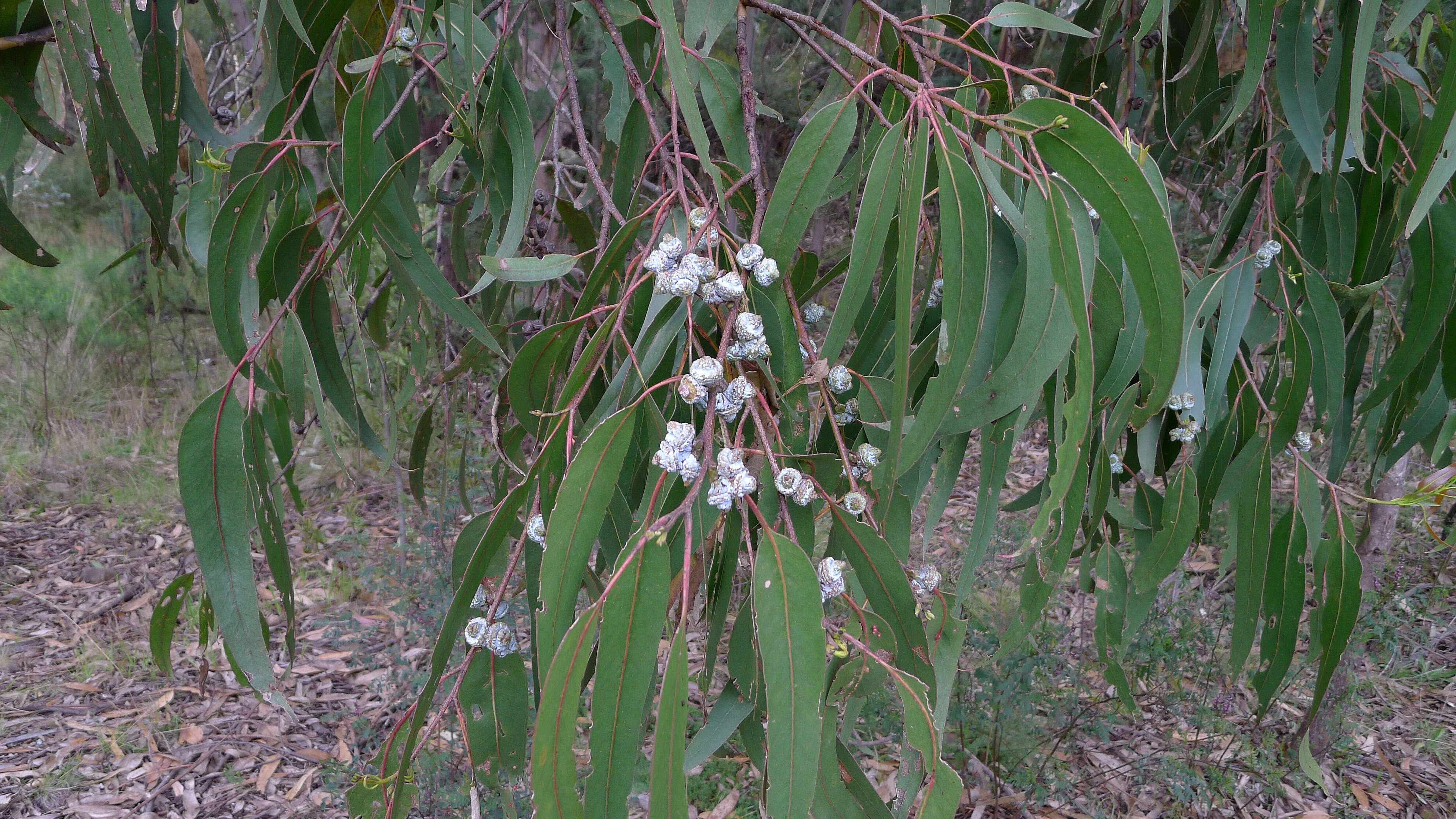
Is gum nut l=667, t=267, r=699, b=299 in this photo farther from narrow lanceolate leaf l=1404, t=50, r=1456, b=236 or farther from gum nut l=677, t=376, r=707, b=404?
narrow lanceolate leaf l=1404, t=50, r=1456, b=236

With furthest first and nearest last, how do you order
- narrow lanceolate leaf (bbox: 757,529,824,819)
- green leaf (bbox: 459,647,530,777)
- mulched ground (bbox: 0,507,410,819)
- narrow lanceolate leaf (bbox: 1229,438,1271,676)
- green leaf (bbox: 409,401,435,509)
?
mulched ground (bbox: 0,507,410,819) < green leaf (bbox: 409,401,435,509) < narrow lanceolate leaf (bbox: 1229,438,1271,676) < green leaf (bbox: 459,647,530,777) < narrow lanceolate leaf (bbox: 757,529,824,819)

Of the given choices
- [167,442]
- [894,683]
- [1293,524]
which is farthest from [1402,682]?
[167,442]

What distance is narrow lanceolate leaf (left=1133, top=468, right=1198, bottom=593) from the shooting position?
35.3 inches

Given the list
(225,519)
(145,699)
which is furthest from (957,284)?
(145,699)

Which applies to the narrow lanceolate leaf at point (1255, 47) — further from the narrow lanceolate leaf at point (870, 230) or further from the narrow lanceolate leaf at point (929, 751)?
the narrow lanceolate leaf at point (929, 751)

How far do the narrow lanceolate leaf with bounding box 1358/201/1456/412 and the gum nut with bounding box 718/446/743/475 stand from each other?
0.82 meters

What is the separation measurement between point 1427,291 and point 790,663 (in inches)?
34.3

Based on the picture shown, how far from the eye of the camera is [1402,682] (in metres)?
2.08

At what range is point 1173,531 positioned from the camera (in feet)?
2.96

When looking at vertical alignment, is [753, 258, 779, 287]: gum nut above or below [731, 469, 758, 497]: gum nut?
above

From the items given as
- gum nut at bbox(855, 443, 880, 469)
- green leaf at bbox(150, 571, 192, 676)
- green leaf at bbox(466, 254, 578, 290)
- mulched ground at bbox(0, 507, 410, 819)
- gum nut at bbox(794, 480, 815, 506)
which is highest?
green leaf at bbox(466, 254, 578, 290)

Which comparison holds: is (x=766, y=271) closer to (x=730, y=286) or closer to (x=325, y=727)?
(x=730, y=286)

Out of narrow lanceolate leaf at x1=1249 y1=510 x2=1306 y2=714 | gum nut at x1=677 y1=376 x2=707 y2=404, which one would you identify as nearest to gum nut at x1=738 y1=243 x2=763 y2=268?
gum nut at x1=677 y1=376 x2=707 y2=404

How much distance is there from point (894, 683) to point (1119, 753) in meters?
1.67
